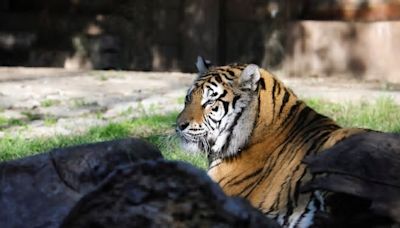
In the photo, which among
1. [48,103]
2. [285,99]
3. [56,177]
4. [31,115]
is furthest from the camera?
[48,103]

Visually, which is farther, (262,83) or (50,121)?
(50,121)

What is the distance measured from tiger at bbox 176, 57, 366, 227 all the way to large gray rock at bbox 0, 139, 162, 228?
1327 millimetres

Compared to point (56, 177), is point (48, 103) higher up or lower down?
lower down

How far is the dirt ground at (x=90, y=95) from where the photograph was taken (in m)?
8.00

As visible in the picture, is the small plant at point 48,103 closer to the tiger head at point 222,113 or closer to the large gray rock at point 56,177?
the tiger head at point 222,113

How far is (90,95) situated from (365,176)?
6.63 metres

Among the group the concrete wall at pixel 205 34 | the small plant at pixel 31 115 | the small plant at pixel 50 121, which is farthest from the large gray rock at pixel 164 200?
the concrete wall at pixel 205 34

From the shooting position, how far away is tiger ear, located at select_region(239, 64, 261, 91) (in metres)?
4.22

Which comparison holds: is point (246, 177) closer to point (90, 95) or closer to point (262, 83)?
point (262, 83)

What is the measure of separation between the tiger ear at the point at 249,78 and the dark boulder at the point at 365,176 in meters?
1.16

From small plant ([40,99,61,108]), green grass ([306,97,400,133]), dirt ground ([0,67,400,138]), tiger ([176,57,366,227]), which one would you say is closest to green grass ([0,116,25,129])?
dirt ground ([0,67,400,138])

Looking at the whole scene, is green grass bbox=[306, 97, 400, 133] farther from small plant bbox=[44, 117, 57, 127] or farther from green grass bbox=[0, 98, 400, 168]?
small plant bbox=[44, 117, 57, 127]

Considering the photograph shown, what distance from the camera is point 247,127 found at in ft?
13.9

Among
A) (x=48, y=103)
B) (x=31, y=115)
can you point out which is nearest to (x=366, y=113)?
(x=31, y=115)
